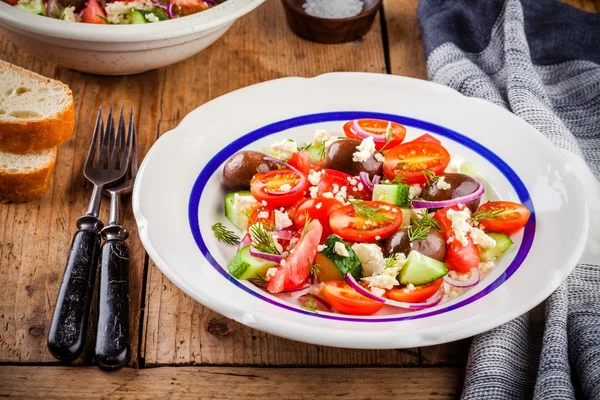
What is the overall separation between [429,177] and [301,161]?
0.39 meters

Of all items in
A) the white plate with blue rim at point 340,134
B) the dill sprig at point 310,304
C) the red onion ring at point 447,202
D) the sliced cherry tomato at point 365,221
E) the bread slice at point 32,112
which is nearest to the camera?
the white plate with blue rim at point 340,134

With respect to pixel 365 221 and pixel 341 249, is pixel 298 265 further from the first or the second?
pixel 365 221

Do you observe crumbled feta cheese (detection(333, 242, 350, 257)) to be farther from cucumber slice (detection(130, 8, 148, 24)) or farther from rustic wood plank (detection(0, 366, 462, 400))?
cucumber slice (detection(130, 8, 148, 24))

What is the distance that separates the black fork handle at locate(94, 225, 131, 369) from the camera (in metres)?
1.95

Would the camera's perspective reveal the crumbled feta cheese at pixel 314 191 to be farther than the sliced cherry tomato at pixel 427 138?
No

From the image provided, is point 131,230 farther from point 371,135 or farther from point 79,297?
point 371,135

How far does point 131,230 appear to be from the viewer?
8.02ft

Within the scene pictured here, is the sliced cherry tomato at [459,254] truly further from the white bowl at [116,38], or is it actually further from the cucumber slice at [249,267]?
the white bowl at [116,38]

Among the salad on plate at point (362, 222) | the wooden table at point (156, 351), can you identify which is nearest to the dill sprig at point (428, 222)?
the salad on plate at point (362, 222)

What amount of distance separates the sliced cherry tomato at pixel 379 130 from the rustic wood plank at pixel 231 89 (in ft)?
2.28

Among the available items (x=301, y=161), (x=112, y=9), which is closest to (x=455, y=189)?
(x=301, y=161)

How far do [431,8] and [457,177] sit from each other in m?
1.35

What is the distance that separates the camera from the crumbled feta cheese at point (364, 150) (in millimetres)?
2289

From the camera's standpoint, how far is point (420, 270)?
1995 mm
